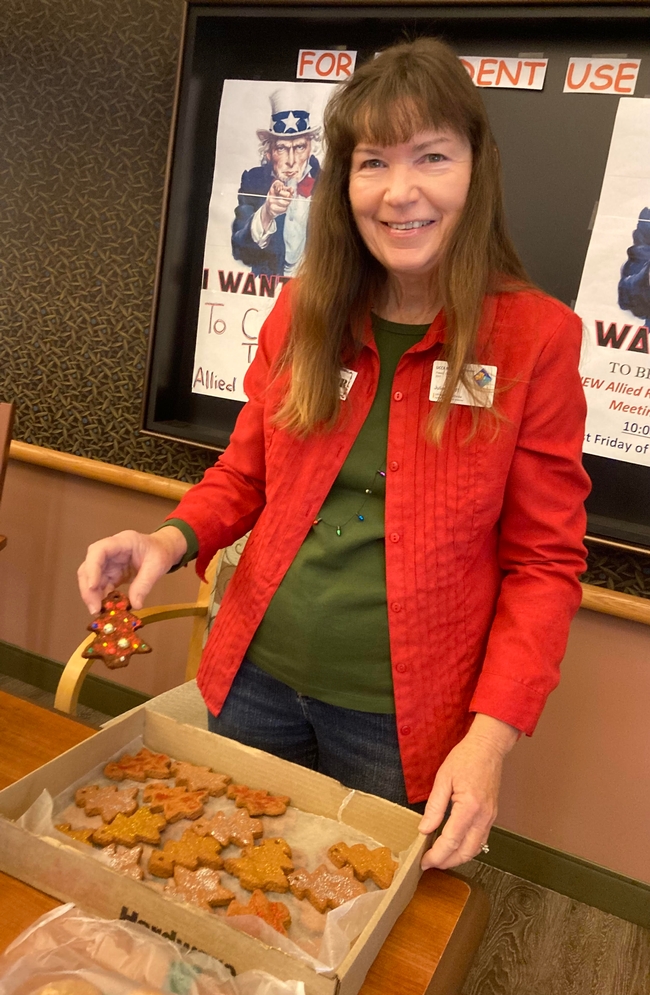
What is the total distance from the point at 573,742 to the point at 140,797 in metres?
1.59

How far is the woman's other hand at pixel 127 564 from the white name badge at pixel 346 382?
34 centimetres

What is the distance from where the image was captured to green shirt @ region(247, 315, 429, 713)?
1.11 m

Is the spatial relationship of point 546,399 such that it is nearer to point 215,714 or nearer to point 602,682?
point 215,714

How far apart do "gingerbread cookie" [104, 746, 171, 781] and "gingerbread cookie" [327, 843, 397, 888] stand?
0.26 meters

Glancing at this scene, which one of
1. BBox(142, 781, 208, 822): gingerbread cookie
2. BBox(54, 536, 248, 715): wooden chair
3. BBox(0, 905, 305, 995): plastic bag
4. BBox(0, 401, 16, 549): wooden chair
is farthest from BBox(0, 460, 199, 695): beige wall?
BBox(0, 905, 305, 995): plastic bag

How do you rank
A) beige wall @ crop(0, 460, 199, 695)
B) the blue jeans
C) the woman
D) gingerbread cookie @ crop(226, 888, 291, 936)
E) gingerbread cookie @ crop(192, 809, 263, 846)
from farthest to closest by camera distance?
beige wall @ crop(0, 460, 199, 695) < the blue jeans < the woman < gingerbread cookie @ crop(192, 809, 263, 846) < gingerbread cookie @ crop(226, 888, 291, 936)

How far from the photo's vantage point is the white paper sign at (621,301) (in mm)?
1795

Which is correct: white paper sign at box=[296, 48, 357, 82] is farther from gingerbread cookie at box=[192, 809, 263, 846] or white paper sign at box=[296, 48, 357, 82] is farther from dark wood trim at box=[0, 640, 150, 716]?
dark wood trim at box=[0, 640, 150, 716]

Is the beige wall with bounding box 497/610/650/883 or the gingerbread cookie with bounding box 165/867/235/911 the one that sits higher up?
the gingerbread cookie with bounding box 165/867/235/911

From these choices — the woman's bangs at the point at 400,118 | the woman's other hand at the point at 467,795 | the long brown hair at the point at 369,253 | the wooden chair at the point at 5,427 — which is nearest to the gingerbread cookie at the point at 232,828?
the woman's other hand at the point at 467,795

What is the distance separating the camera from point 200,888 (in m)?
0.85

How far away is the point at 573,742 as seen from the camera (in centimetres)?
219

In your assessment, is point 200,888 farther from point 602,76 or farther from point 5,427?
point 602,76

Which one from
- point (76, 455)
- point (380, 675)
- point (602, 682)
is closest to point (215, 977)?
point (380, 675)
